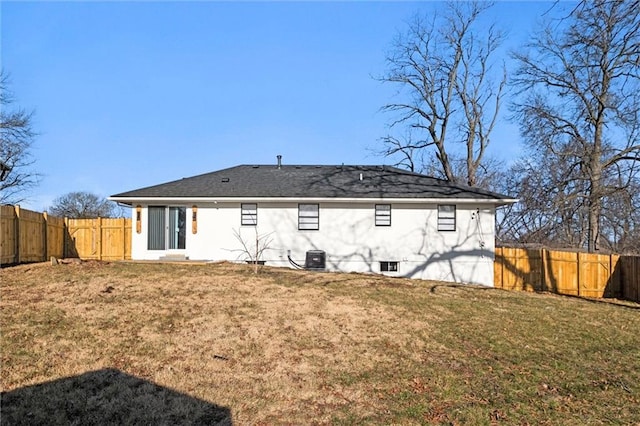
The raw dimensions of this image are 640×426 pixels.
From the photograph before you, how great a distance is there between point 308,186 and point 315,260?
3344 mm

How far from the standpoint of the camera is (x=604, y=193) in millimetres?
18859

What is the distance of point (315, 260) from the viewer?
16.3m

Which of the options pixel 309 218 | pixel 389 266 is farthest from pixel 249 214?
pixel 389 266

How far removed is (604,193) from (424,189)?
28.7 ft

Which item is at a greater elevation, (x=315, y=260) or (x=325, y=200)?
(x=325, y=200)

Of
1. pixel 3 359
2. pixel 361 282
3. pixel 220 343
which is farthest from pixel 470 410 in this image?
pixel 361 282

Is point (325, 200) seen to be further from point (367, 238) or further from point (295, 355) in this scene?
point (295, 355)

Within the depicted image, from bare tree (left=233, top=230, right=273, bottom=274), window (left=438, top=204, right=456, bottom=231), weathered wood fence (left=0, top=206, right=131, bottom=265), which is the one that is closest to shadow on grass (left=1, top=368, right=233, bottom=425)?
weathered wood fence (left=0, top=206, right=131, bottom=265)

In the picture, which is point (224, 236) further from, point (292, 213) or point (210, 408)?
point (210, 408)

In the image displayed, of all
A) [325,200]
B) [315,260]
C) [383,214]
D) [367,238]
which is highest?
[325,200]

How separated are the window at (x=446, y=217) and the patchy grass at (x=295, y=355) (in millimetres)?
5601

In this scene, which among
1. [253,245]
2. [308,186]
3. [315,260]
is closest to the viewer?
[315,260]

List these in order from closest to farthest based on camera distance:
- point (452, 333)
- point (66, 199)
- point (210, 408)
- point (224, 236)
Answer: point (210, 408) < point (452, 333) < point (224, 236) < point (66, 199)

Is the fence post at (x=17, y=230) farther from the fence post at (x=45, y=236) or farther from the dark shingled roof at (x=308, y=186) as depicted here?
the dark shingled roof at (x=308, y=186)
